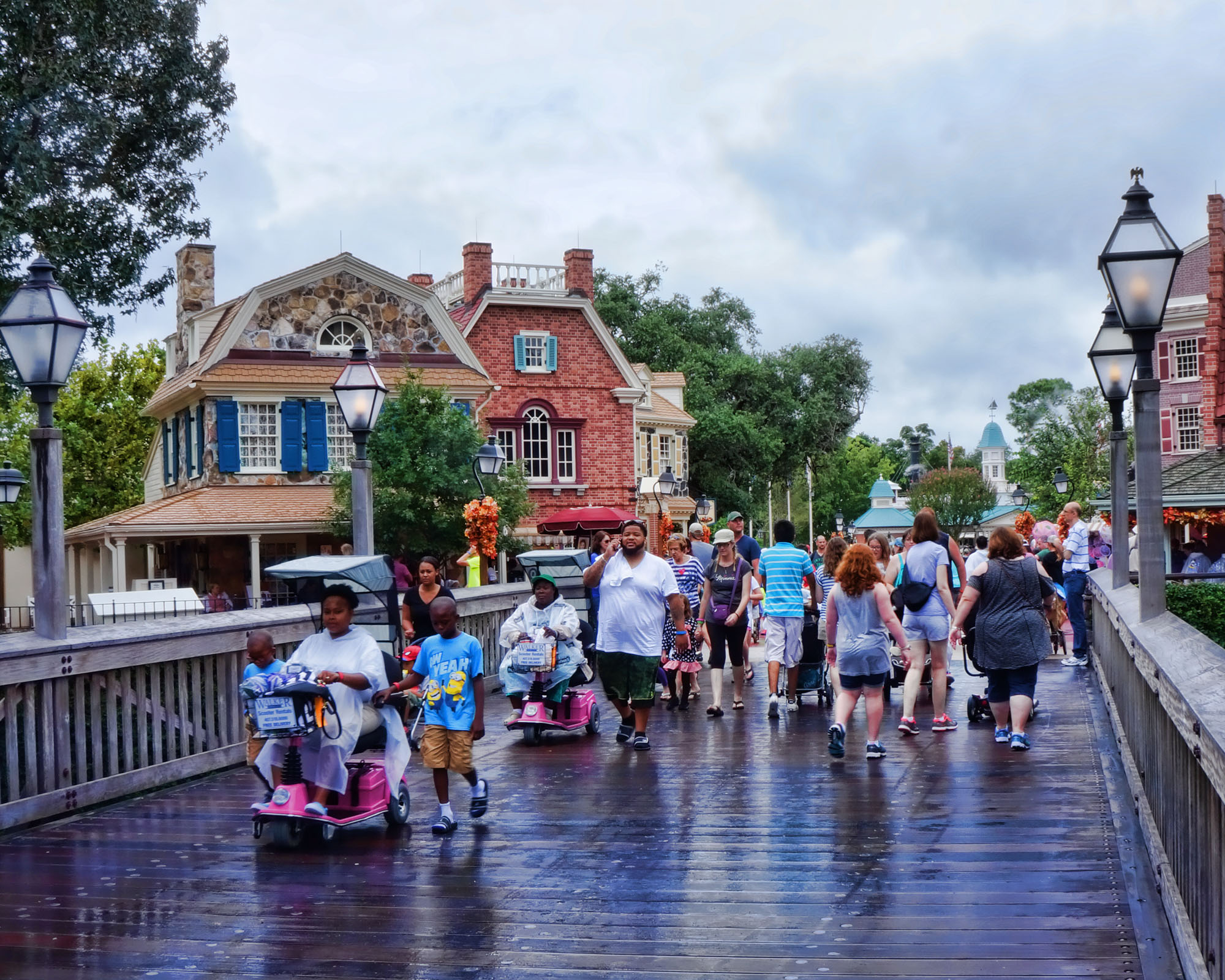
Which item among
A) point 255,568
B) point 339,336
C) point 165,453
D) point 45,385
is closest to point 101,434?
point 165,453

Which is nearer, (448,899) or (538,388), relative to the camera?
(448,899)

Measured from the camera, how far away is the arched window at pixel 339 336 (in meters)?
37.5

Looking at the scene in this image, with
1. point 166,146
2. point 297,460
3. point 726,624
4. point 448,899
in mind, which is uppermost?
point 166,146

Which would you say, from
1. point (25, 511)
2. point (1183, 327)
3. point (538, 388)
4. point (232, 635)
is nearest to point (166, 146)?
point (232, 635)

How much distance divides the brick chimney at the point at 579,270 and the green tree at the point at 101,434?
16.6m

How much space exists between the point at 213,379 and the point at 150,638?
26620 mm

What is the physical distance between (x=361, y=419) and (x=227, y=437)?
23.5 metres

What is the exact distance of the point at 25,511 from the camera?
5081cm

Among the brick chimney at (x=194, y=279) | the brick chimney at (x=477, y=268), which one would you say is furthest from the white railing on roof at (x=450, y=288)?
the brick chimney at (x=194, y=279)

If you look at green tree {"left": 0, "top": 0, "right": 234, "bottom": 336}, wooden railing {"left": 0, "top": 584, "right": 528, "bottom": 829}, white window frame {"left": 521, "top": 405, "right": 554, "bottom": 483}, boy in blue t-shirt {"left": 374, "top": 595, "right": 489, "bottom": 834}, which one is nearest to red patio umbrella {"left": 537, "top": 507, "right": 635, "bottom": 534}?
white window frame {"left": 521, "top": 405, "right": 554, "bottom": 483}

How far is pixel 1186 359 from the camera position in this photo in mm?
51688

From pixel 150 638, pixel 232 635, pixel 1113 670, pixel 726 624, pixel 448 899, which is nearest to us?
pixel 448 899

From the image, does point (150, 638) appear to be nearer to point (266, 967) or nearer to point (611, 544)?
point (266, 967)

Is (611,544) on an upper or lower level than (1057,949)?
upper
